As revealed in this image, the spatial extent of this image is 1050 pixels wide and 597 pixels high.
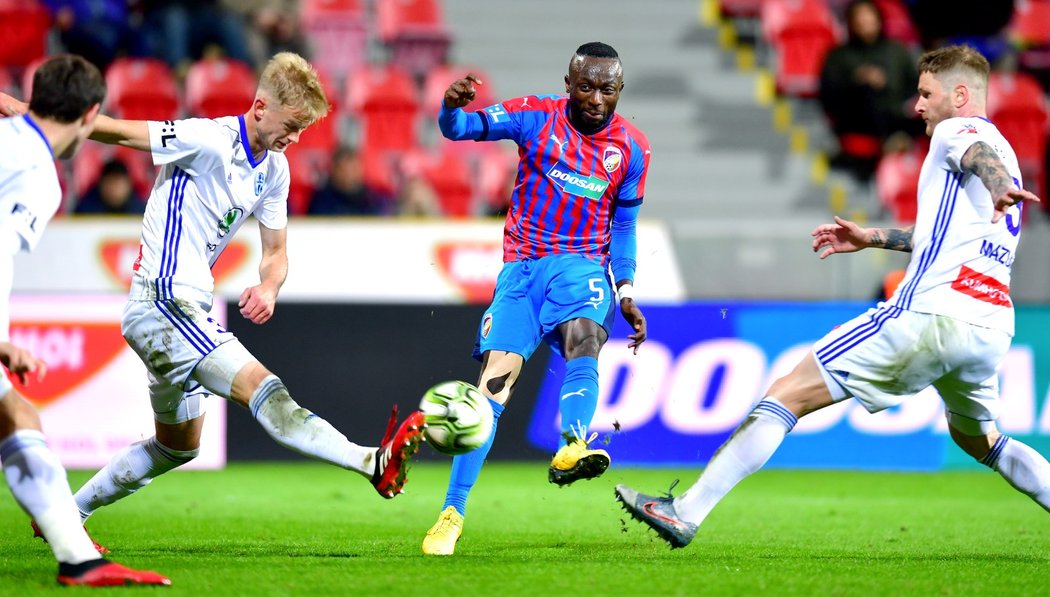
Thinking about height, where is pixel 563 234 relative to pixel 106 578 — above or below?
above

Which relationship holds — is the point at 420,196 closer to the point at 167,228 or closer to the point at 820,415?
the point at 820,415

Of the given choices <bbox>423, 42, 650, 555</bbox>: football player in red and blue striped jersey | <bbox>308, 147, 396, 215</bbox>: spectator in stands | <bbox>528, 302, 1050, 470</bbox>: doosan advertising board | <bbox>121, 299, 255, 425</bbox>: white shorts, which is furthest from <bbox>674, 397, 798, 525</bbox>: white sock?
<bbox>308, 147, 396, 215</bbox>: spectator in stands

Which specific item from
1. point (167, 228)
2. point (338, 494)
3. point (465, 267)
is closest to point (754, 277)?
point (465, 267)

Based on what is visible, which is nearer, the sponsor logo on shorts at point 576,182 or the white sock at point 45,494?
the white sock at point 45,494

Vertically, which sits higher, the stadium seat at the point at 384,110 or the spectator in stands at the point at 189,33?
the spectator in stands at the point at 189,33

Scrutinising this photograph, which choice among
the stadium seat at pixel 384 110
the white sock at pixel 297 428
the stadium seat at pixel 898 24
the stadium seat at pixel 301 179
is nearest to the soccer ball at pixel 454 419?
the white sock at pixel 297 428

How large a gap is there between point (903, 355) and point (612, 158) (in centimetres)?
169

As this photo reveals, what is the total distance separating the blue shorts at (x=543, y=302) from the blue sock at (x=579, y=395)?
236mm

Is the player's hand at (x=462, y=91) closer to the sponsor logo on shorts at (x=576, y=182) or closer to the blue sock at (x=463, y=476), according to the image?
the sponsor logo on shorts at (x=576, y=182)

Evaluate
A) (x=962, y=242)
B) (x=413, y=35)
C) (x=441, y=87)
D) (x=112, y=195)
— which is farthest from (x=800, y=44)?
(x=962, y=242)

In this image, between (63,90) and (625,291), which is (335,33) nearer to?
(625,291)

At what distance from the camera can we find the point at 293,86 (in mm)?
5840

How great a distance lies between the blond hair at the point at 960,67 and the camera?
232 inches

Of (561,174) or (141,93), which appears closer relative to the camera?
(561,174)
